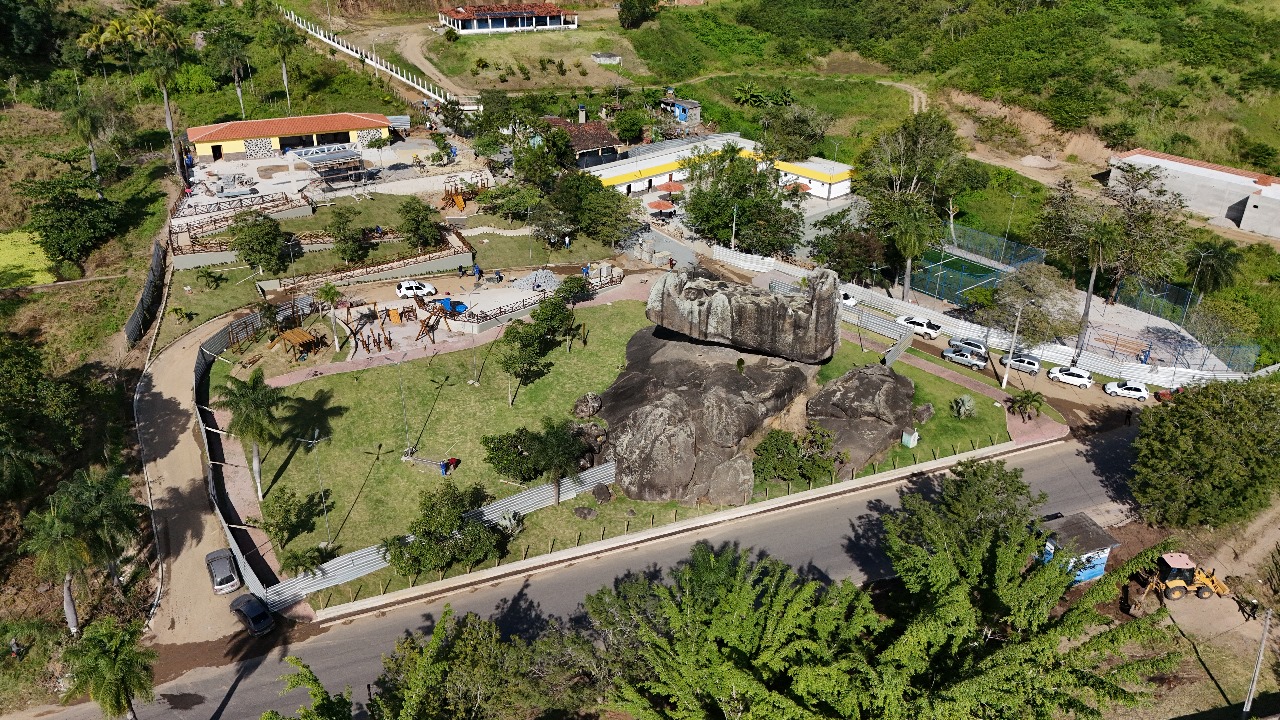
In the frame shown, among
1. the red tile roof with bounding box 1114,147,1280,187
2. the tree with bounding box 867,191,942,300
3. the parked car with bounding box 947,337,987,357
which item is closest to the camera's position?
the parked car with bounding box 947,337,987,357

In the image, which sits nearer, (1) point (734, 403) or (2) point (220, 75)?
(1) point (734, 403)

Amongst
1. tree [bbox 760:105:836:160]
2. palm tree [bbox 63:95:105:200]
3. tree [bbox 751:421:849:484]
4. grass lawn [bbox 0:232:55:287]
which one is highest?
palm tree [bbox 63:95:105:200]

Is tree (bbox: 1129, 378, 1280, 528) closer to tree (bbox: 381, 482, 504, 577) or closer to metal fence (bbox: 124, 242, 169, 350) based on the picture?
tree (bbox: 381, 482, 504, 577)

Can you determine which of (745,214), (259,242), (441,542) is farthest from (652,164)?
(441,542)

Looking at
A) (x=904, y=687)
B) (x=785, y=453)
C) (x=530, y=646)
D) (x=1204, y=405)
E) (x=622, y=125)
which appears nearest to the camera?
(x=904, y=687)

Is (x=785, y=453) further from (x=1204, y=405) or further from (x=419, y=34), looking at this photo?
(x=419, y=34)

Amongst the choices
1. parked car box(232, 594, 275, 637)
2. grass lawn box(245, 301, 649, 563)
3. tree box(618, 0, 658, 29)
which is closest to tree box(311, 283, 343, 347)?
grass lawn box(245, 301, 649, 563)

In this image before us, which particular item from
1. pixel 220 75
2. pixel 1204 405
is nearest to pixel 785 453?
pixel 1204 405

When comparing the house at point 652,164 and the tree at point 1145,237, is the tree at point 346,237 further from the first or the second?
the tree at point 1145,237
